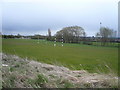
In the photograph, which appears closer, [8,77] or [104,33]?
[8,77]

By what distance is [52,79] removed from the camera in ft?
17.3

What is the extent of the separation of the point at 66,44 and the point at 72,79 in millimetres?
12803

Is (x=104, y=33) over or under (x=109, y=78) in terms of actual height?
over

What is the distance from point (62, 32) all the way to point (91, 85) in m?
9.55

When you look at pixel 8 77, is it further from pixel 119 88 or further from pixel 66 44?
pixel 66 44

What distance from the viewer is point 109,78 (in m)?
5.15

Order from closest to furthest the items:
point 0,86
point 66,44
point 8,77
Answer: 1. point 0,86
2. point 8,77
3. point 66,44

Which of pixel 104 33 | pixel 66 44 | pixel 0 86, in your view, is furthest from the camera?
pixel 104 33

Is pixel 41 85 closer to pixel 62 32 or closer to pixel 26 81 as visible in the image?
pixel 26 81

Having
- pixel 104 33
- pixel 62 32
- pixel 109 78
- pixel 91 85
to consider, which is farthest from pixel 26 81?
pixel 104 33

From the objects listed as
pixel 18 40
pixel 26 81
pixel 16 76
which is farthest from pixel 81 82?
pixel 18 40

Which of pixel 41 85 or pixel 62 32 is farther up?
pixel 62 32

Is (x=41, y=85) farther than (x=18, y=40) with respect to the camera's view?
No

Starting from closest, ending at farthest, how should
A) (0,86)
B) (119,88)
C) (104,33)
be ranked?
1. (119,88)
2. (0,86)
3. (104,33)
